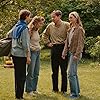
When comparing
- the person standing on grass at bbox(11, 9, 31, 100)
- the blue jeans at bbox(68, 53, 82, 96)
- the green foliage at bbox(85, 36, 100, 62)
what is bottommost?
the green foliage at bbox(85, 36, 100, 62)

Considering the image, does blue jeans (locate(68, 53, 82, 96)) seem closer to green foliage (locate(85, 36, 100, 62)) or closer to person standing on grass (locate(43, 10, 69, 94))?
person standing on grass (locate(43, 10, 69, 94))

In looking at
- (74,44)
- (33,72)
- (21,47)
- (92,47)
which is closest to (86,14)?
(92,47)

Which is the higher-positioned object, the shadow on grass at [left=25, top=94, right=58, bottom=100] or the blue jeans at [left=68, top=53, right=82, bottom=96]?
the blue jeans at [left=68, top=53, right=82, bottom=96]

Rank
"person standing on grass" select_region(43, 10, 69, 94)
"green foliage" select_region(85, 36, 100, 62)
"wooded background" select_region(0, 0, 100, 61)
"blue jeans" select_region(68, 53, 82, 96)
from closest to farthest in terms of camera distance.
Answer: "blue jeans" select_region(68, 53, 82, 96)
"person standing on grass" select_region(43, 10, 69, 94)
"wooded background" select_region(0, 0, 100, 61)
"green foliage" select_region(85, 36, 100, 62)

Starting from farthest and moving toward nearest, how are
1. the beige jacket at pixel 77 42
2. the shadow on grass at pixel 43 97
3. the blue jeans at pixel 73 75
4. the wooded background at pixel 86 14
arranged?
the wooded background at pixel 86 14, the shadow on grass at pixel 43 97, the blue jeans at pixel 73 75, the beige jacket at pixel 77 42

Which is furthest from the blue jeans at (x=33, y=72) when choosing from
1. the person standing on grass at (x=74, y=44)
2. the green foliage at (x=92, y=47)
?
the green foliage at (x=92, y=47)

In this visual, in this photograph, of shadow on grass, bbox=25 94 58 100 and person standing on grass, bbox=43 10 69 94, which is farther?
person standing on grass, bbox=43 10 69 94

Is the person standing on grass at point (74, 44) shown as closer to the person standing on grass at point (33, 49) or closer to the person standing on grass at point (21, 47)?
the person standing on grass at point (33, 49)

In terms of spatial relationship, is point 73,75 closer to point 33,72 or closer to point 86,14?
point 33,72

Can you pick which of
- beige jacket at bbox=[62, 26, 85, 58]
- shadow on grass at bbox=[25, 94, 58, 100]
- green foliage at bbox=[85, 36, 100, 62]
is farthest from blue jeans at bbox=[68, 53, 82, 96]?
green foliage at bbox=[85, 36, 100, 62]

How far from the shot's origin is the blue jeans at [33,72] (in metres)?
8.72

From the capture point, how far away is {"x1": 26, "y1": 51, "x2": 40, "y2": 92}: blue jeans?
872 centimetres

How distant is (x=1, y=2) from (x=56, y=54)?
707 cm

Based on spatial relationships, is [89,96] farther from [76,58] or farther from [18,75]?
[18,75]
